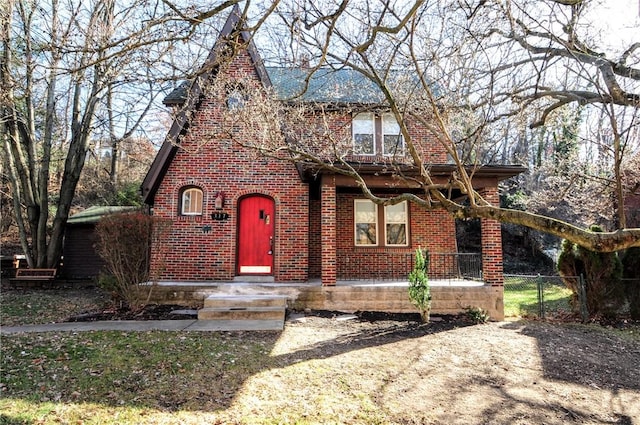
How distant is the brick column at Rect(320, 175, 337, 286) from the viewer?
8930mm

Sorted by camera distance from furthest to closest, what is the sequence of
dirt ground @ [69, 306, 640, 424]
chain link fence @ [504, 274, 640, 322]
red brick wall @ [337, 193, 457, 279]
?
red brick wall @ [337, 193, 457, 279] → chain link fence @ [504, 274, 640, 322] → dirt ground @ [69, 306, 640, 424]

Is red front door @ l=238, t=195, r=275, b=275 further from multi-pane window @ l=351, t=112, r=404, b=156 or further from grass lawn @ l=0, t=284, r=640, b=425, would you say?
multi-pane window @ l=351, t=112, r=404, b=156

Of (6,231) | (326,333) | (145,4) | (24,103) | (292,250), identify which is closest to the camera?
(145,4)

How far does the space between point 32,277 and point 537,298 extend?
1666 centimetres

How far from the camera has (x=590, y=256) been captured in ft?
29.6

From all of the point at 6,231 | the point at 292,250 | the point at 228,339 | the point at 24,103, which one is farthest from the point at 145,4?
the point at 6,231

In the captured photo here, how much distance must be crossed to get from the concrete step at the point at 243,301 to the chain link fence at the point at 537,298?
A: 5852mm

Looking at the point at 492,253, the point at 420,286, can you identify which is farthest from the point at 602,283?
the point at 420,286

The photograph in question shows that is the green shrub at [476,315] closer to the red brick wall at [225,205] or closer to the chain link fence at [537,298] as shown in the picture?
the chain link fence at [537,298]

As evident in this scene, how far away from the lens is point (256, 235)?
1018 cm

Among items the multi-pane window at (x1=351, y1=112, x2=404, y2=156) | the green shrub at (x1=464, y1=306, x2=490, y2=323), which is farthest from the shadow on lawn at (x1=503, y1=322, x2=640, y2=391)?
the multi-pane window at (x1=351, y1=112, x2=404, y2=156)

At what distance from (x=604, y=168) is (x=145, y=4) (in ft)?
43.1

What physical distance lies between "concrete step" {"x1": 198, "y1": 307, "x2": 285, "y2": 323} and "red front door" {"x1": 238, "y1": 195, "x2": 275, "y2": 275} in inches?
89.5

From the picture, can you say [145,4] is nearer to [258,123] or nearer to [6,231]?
[258,123]
